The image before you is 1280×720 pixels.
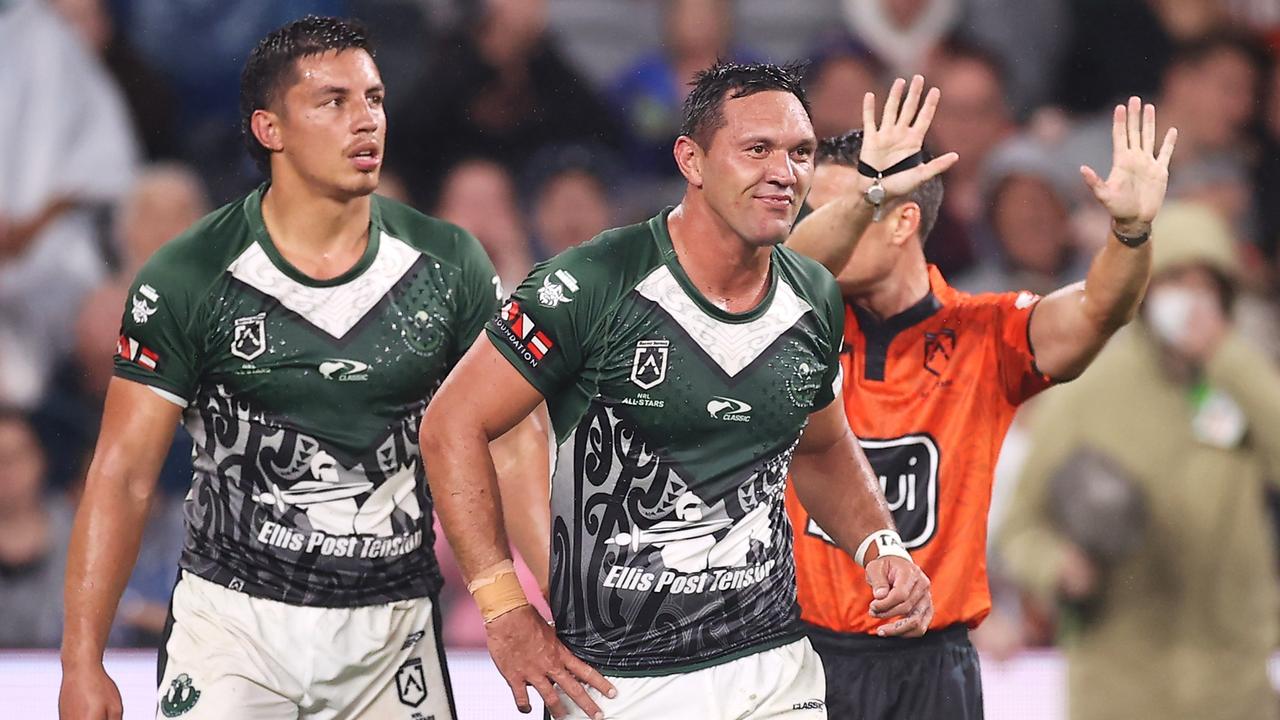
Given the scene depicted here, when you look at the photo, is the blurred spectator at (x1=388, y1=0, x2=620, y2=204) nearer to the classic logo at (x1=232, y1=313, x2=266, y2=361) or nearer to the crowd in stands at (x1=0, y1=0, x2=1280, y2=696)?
the crowd in stands at (x1=0, y1=0, x2=1280, y2=696)

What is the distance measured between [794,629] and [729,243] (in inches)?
32.1

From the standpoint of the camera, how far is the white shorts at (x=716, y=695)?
3.30 meters

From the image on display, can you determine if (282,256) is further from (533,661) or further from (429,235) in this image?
(533,661)

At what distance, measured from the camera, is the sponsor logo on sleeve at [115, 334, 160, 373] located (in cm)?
366

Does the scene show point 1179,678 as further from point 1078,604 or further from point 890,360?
point 890,360

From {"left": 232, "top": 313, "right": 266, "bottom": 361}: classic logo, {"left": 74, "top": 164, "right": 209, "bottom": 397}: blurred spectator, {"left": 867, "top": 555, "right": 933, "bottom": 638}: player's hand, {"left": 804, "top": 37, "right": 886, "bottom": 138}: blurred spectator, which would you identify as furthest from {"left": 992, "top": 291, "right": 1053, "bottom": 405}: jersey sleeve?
{"left": 74, "top": 164, "right": 209, "bottom": 397}: blurred spectator

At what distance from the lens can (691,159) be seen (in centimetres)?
341

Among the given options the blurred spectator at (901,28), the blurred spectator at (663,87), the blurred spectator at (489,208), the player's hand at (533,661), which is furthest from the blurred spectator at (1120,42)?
the player's hand at (533,661)

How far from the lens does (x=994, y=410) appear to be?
163 inches

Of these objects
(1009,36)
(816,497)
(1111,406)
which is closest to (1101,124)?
(1009,36)

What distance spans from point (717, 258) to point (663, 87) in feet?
15.8

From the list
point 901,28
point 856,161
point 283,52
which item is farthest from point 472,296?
point 901,28

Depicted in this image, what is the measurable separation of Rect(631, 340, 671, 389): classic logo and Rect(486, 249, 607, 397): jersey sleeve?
0.08m

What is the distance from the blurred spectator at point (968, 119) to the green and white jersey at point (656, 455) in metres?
4.63
